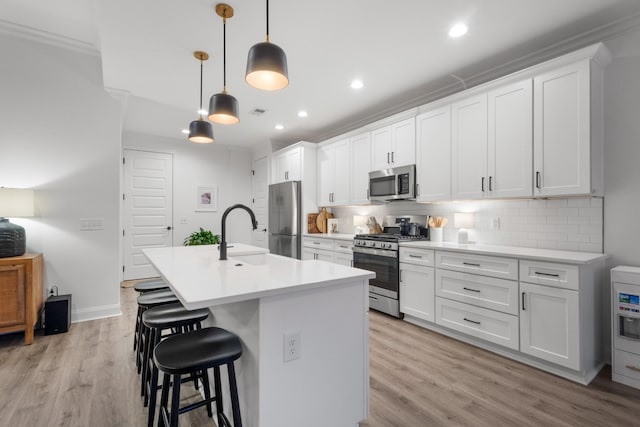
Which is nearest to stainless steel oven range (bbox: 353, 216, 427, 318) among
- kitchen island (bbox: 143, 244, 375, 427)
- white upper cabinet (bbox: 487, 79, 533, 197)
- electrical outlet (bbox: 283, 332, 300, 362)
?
white upper cabinet (bbox: 487, 79, 533, 197)

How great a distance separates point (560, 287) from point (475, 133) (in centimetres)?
156

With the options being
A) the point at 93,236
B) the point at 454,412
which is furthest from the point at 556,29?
the point at 93,236

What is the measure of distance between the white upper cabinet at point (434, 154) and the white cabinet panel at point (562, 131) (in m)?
0.84

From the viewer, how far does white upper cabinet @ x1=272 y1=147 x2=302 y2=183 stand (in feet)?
17.8

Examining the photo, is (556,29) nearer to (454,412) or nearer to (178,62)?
(454,412)

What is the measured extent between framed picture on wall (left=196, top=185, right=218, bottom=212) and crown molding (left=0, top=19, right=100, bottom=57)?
3187 millimetres

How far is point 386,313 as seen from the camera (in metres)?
3.77

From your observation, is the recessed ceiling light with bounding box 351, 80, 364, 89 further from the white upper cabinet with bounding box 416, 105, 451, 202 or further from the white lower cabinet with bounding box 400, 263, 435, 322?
the white lower cabinet with bounding box 400, 263, 435, 322

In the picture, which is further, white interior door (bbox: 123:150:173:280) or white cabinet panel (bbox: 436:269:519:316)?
white interior door (bbox: 123:150:173:280)

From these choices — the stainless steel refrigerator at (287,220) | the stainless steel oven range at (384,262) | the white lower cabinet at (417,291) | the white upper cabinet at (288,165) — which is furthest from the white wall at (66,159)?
the white lower cabinet at (417,291)

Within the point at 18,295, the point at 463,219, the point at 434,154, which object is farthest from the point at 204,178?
the point at 463,219

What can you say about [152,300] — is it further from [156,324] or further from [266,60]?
[266,60]

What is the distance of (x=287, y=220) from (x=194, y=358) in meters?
4.14

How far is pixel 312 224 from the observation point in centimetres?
538
